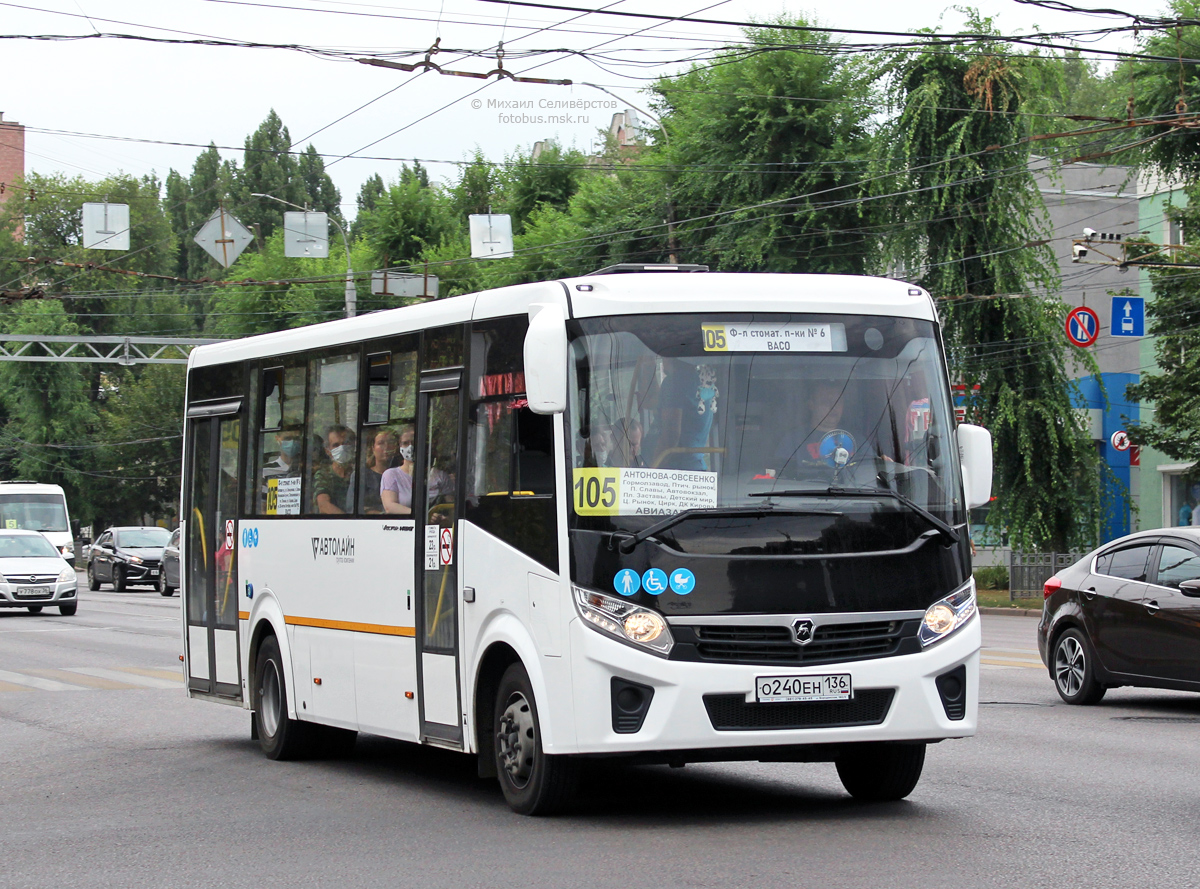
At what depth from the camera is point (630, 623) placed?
8102mm

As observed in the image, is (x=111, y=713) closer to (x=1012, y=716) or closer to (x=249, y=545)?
(x=249, y=545)

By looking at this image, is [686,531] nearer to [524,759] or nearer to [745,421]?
[745,421]

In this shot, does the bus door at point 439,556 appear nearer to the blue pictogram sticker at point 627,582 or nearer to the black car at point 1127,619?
the blue pictogram sticker at point 627,582

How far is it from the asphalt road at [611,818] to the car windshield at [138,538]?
1414 inches

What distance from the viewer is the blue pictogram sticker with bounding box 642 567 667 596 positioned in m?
8.11

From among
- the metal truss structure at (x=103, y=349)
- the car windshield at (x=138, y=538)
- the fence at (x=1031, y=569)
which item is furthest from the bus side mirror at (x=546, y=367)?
the car windshield at (x=138, y=538)

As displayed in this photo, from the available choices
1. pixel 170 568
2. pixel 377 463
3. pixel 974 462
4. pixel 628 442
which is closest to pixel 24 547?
pixel 170 568

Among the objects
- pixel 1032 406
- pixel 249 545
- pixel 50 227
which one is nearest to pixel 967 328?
pixel 1032 406

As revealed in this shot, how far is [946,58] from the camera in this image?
114 ft

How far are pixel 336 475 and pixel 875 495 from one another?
151 inches

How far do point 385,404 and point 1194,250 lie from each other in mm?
23310

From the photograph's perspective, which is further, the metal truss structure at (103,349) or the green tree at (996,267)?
the metal truss structure at (103,349)

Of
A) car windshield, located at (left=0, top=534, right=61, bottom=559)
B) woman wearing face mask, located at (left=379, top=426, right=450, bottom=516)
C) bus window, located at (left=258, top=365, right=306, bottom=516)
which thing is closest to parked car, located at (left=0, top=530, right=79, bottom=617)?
car windshield, located at (left=0, top=534, right=61, bottom=559)

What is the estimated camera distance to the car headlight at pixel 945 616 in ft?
27.8
